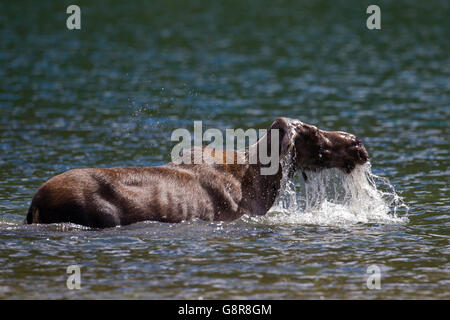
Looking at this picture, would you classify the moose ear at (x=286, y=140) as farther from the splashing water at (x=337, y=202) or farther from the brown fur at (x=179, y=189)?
the splashing water at (x=337, y=202)

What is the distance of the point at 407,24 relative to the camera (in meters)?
47.9

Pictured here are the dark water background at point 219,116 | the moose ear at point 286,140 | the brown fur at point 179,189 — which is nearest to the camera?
the dark water background at point 219,116

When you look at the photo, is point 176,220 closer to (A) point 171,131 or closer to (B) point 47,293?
(B) point 47,293

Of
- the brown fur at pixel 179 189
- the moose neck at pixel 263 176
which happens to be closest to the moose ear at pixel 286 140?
A: the brown fur at pixel 179 189

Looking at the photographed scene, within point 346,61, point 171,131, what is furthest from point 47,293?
point 346,61

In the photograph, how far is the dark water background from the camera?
12.6 m

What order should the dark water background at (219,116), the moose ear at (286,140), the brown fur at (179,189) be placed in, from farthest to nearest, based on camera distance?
the moose ear at (286,140), the brown fur at (179,189), the dark water background at (219,116)

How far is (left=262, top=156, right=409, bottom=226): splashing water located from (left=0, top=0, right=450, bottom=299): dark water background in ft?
1.53

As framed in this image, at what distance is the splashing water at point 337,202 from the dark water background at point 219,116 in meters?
0.47

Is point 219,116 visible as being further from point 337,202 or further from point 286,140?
point 286,140

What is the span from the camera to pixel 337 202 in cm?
1653

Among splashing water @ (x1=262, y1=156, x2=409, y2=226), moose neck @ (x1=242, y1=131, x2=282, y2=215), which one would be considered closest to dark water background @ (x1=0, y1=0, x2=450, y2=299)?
splashing water @ (x1=262, y1=156, x2=409, y2=226)

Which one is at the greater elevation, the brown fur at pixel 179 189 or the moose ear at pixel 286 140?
the moose ear at pixel 286 140

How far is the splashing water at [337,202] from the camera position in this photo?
15.9 meters
